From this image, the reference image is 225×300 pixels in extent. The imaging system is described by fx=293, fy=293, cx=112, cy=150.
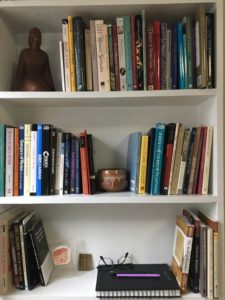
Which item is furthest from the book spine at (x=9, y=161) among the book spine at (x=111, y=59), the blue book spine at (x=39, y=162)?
the book spine at (x=111, y=59)

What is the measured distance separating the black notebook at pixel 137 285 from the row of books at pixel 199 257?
0.15 feet

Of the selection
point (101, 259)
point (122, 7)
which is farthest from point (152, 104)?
point (101, 259)

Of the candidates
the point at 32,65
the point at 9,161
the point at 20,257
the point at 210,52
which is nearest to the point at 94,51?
the point at 32,65

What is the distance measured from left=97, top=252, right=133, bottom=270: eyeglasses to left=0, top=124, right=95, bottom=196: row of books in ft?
1.21

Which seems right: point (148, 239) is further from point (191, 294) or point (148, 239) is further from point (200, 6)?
point (200, 6)

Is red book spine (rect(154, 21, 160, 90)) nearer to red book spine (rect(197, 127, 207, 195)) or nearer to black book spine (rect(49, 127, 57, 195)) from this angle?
red book spine (rect(197, 127, 207, 195))

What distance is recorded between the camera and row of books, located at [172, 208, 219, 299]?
1068 mm

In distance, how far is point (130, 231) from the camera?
1350 mm

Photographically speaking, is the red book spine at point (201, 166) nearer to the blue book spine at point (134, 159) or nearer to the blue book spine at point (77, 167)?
the blue book spine at point (134, 159)

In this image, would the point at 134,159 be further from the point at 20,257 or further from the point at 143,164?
the point at 20,257

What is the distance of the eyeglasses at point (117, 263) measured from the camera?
1280 millimetres

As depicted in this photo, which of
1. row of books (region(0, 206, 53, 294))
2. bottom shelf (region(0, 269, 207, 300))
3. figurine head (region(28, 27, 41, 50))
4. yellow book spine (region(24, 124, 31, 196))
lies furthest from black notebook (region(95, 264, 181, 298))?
figurine head (region(28, 27, 41, 50))

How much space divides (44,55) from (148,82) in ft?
1.55

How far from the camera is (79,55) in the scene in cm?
113
